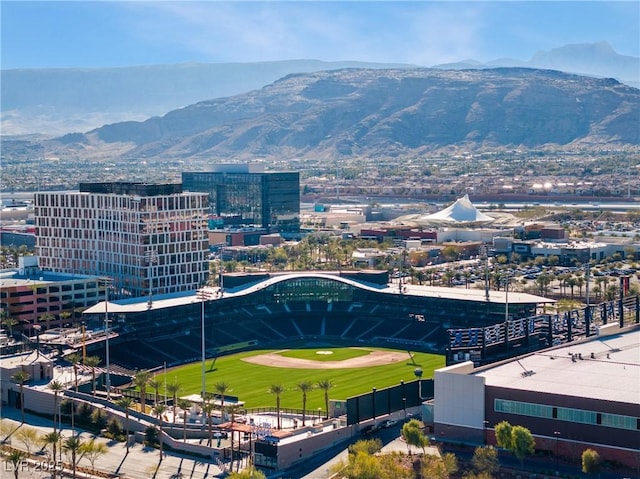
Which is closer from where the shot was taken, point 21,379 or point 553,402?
point 553,402

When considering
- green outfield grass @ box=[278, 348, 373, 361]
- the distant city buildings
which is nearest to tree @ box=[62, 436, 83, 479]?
green outfield grass @ box=[278, 348, 373, 361]

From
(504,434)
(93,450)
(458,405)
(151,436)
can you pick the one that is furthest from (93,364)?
(504,434)

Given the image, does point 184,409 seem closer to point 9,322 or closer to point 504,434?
point 504,434

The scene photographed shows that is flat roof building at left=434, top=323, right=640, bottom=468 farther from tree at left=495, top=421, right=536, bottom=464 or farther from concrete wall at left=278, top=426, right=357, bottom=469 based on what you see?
concrete wall at left=278, top=426, right=357, bottom=469

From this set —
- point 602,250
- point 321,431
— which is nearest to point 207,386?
point 321,431

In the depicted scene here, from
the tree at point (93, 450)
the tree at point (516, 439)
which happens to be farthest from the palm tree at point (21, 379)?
the tree at point (516, 439)

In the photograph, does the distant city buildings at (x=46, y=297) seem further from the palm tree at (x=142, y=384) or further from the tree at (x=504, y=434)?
the tree at (x=504, y=434)
